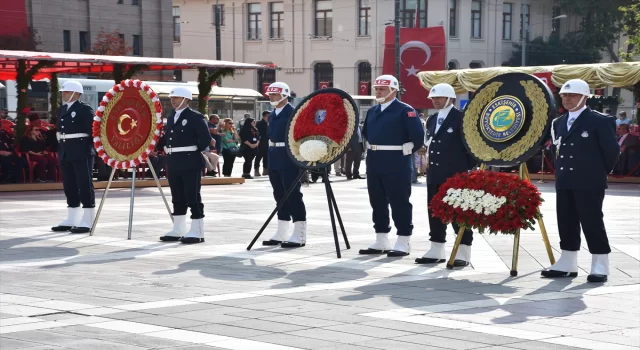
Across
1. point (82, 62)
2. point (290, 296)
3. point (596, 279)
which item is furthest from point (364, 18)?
point (290, 296)

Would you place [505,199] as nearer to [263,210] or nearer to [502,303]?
[502,303]

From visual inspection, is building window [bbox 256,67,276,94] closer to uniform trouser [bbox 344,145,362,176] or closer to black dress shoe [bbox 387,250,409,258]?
uniform trouser [bbox 344,145,362,176]

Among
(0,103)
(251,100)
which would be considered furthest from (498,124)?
(251,100)

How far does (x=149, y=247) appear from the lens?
1351 centimetres

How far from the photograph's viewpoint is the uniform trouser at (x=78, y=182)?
15414 mm

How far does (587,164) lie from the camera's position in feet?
36.1

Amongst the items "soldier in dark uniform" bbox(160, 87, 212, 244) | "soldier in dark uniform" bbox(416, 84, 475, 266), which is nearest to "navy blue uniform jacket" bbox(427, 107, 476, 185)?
"soldier in dark uniform" bbox(416, 84, 475, 266)

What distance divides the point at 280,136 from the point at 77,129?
3273mm

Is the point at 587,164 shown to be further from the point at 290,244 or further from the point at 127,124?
the point at 127,124

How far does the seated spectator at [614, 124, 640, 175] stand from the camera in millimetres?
27906

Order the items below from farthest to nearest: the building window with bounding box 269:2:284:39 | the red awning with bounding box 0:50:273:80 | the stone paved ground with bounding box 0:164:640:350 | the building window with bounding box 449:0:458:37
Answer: the building window with bounding box 269:2:284:39
the building window with bounding box 449:0:458:37
the red awning with bounding box 0:50:273:80
the stone paved ground with bounding box 0:164:640:350

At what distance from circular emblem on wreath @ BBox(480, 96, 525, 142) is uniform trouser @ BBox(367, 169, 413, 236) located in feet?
4.26

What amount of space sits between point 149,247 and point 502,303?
5360mm

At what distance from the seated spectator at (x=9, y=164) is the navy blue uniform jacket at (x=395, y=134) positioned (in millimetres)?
12902
